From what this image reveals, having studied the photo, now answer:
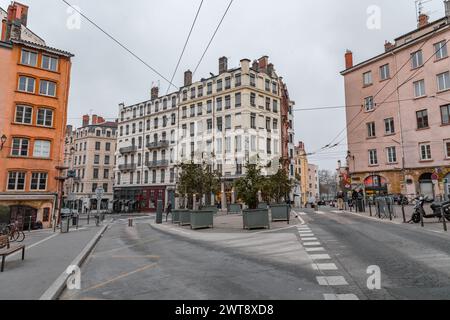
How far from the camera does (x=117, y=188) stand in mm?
55625

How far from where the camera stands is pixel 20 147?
80.7ft

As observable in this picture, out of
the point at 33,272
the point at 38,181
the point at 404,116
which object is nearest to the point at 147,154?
the point at 38,181

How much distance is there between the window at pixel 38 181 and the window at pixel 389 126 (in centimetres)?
3473

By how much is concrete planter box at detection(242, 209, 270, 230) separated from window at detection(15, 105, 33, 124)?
21815 mm

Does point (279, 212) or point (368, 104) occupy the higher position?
point (368, 104)

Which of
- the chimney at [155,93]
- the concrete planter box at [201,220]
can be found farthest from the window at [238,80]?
the concrete planter box at [201,220]

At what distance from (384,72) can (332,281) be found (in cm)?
3384

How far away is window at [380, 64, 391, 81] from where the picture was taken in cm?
3266

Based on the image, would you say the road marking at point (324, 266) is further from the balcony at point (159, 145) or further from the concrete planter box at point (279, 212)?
the balcony at point (159, 145)

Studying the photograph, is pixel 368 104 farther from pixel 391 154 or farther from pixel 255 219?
pixel 255 219

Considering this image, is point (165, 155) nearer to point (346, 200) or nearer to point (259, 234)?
point (346, 200)
